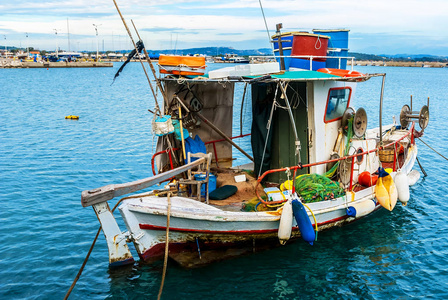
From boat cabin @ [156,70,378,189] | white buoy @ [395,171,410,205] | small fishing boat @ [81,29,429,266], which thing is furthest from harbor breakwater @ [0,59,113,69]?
white buoy @ [395,171,410,205]

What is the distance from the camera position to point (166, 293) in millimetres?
8117

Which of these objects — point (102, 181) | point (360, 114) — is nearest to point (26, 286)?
point (102, 181)

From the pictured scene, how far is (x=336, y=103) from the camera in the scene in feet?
34.5

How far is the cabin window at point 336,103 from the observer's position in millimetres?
10211

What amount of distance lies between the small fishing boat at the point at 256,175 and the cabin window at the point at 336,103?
0.03 m

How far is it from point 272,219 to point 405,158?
7577 mm

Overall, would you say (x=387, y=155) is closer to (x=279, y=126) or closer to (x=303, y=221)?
(x=279, y=126)

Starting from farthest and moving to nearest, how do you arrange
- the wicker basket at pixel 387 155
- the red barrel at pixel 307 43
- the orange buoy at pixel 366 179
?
the wicker basket at pixel 387 155 < the orange buoy at pixel 366 179 < the red barrel at pixel 307 43

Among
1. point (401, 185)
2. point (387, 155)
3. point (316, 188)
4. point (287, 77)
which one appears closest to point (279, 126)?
point (287, 77)

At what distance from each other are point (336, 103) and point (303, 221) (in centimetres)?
365

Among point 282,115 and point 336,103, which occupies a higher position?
point 336,103

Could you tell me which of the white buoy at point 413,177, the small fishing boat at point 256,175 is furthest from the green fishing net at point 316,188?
the white buoy at point 413,177

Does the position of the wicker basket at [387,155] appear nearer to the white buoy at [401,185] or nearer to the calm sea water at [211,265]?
the white buoy at [401,185]

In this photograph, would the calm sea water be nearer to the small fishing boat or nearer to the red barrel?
the small fishing boat
